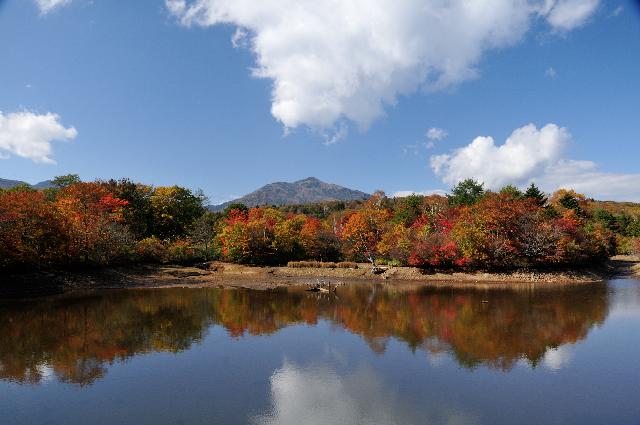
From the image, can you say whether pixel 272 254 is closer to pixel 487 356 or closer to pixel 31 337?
pixel 31 337

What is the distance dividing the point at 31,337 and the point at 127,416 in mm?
11419

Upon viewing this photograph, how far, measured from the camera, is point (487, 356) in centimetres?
1658

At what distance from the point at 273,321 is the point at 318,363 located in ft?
27.3

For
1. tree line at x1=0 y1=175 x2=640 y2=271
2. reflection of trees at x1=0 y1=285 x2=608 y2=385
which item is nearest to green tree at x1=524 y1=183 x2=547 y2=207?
tree line at x1=0 y1=175 x2=640 y2=271

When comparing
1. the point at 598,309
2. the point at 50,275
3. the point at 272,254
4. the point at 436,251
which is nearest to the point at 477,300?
the point at 598,309

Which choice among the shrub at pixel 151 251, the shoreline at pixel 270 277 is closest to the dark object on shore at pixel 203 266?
the shoreline at pixel 270 277

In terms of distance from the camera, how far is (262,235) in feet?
157

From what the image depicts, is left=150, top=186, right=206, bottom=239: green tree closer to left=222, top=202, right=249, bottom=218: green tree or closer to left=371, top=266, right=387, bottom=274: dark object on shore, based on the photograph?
left=222, top=202, right=249, bottom=218: green tree

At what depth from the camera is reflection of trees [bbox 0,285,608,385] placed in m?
16.7

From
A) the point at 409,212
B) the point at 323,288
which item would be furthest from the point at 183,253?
the point at 409,212

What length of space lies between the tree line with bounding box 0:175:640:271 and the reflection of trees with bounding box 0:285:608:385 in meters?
7.26

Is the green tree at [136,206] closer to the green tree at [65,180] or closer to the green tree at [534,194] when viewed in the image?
the green tree at [65,180]

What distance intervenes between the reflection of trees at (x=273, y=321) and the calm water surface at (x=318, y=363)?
0.11 metres

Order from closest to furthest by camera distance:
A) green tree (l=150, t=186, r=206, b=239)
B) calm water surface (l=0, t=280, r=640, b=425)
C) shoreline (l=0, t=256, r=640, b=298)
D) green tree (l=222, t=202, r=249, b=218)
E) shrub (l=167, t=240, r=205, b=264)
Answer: calm water surface (l=0, t=280, r=640, b=425) → shoreline (l=0, t=256, r=640, b=298) → shrub (l=167, t=240, r=205, b=264) → green tree (l=150, t=186, r=206, b=239) → green tree (l=222, t=202, r=249, b=218)
